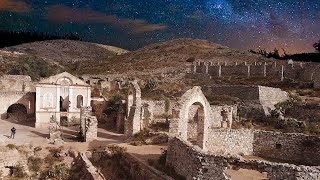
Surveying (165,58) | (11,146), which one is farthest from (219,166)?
(165,58)

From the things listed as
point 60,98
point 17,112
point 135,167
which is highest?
point 60,98

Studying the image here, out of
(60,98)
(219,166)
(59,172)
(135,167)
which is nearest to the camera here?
(219,166)

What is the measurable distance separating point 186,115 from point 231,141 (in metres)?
3.14

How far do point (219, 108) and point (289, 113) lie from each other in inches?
281

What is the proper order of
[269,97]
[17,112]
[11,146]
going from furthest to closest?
[17,112], [269,97], [11,146]

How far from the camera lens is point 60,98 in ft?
111

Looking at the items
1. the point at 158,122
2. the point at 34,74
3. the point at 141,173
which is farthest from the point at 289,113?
A: the point at 34,74

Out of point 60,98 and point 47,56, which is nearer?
point 60,98

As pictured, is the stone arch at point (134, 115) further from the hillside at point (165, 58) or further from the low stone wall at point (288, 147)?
the hillside at point (165, 58)

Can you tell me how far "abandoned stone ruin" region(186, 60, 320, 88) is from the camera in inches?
1780

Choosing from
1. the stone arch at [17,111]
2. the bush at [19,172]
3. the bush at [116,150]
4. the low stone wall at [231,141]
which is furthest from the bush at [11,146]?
the stone arch at [17,111]

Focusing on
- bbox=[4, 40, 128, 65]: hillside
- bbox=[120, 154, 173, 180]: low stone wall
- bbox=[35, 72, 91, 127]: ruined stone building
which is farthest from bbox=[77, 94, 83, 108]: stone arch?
bbox=[4, 40, 128, 65]: hillside

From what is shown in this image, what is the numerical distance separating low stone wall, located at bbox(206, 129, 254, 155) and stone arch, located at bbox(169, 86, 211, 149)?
938 millimetres

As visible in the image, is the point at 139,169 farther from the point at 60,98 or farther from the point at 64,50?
the point at 64,50
